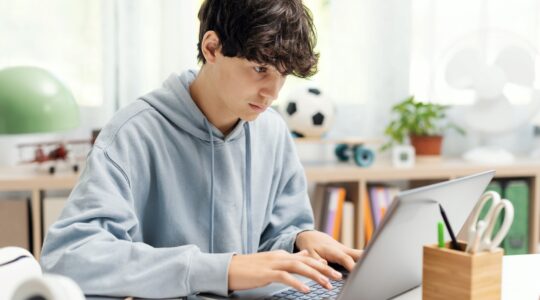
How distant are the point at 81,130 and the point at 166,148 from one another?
1.36m

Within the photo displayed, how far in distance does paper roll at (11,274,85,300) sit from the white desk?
1.77 ft

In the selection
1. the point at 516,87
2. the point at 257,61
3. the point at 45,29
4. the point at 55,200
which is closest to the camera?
the point at 257,61

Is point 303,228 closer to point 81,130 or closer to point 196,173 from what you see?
point 196,173

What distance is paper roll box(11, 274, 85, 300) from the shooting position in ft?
1.92

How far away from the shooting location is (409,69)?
2732 millimetres

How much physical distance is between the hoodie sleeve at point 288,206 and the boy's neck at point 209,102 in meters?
0.18

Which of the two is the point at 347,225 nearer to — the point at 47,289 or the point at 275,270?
the point at 275,270

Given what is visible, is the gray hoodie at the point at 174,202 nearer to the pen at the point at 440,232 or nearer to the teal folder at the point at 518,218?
the pen at the point at 440,232

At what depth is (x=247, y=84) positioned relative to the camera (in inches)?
45.4

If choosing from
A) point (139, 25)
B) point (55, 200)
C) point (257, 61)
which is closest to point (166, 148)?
point (257, 61)

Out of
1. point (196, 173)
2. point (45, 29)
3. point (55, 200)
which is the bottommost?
point (55, 200)

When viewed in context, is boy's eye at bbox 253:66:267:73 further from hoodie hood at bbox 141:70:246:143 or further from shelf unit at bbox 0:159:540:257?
shelf unit at bbox 0:159:540:257

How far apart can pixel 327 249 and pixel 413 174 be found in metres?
1.39

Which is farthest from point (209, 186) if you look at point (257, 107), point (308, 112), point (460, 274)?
point (308, 112)
